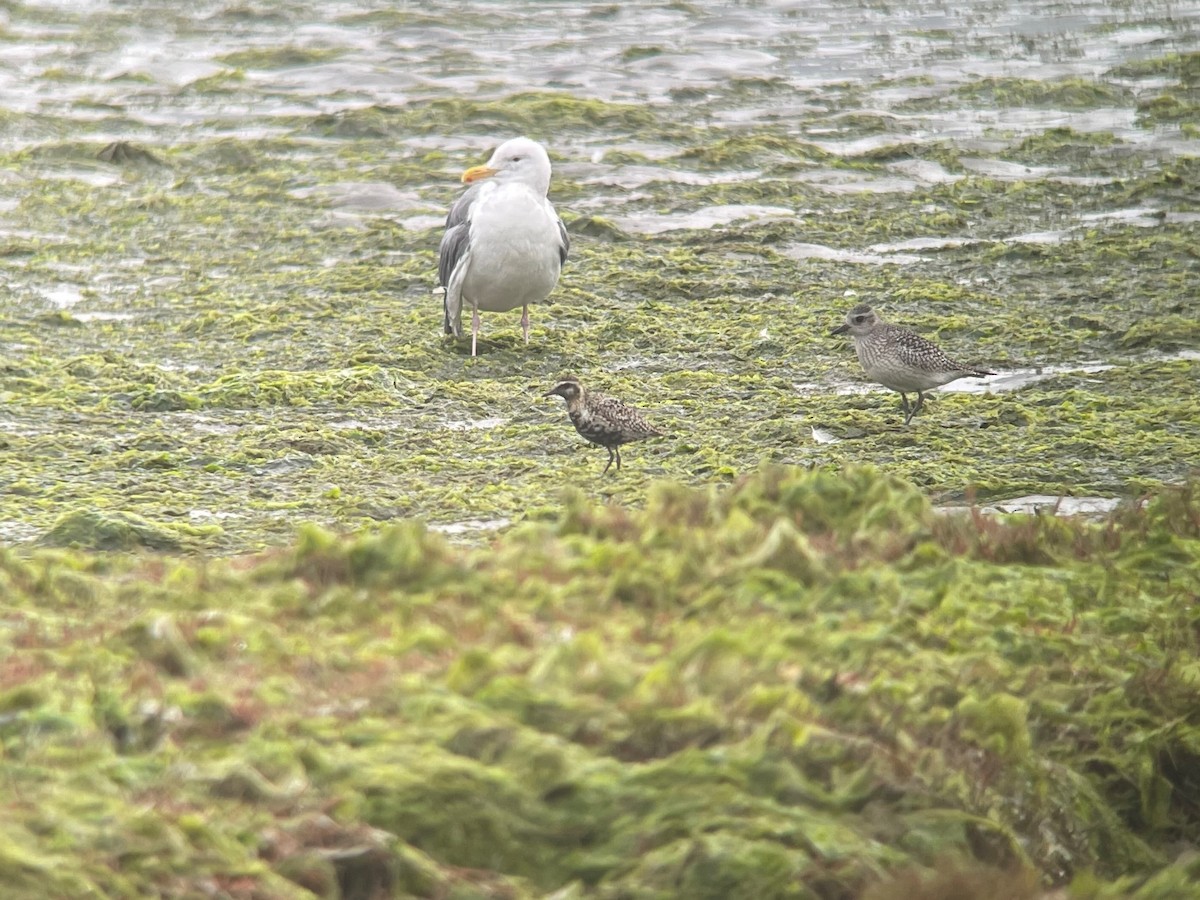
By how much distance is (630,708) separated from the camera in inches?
191

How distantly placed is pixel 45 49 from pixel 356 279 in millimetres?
9112

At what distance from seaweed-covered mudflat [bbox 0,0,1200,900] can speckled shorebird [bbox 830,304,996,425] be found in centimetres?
19

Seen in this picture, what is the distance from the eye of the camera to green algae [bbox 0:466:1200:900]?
4.43 meters

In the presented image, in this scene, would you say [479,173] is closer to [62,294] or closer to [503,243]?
[503,243]

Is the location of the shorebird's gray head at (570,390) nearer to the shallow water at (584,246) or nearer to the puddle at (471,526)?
the shallow water at (584,246)

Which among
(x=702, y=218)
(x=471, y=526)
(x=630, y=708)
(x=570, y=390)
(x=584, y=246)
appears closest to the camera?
(x=630, y=708)

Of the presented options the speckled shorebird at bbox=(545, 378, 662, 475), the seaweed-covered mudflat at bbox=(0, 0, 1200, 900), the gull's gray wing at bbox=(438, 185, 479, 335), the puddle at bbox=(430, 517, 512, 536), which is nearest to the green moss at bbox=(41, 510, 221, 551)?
the seaweed-covered mudflat at bbox=(0, 0, 1200, 900)

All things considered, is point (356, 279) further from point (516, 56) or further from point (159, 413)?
point (516, 56)

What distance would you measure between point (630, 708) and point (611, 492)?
116 inches

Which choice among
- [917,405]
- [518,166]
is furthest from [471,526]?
[518,166]

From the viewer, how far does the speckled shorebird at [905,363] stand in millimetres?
8805

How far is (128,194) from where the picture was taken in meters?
14.0

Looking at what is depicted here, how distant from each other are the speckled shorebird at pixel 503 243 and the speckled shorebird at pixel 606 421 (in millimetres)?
2450

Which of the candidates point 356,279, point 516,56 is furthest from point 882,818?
point 516,56
